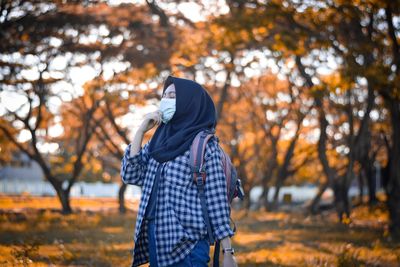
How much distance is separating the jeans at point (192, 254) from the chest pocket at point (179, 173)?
0.29 metres

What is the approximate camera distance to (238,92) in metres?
33.0

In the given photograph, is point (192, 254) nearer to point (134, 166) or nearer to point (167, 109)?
point (134, 166)

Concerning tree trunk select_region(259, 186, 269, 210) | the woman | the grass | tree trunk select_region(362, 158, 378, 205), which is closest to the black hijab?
the woman

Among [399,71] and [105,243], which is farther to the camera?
[399,71]

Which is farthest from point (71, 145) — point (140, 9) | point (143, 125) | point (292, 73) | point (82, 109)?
point (143, 125)

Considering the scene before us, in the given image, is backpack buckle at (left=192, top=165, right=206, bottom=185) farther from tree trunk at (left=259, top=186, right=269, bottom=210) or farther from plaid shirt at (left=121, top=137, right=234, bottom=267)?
tree trunk at (left=259, top=186, right=269, bottom=210)

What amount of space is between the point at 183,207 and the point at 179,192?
9 cm

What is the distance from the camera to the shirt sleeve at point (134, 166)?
4359 mm

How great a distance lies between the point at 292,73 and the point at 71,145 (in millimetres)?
18967

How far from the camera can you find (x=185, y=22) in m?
22.8

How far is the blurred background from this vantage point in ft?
42.7

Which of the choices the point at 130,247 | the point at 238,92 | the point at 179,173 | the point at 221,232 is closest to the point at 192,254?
the point at 221,232

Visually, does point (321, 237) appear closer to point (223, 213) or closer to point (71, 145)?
point (223, 213)

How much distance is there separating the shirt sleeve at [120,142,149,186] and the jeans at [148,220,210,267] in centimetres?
33
